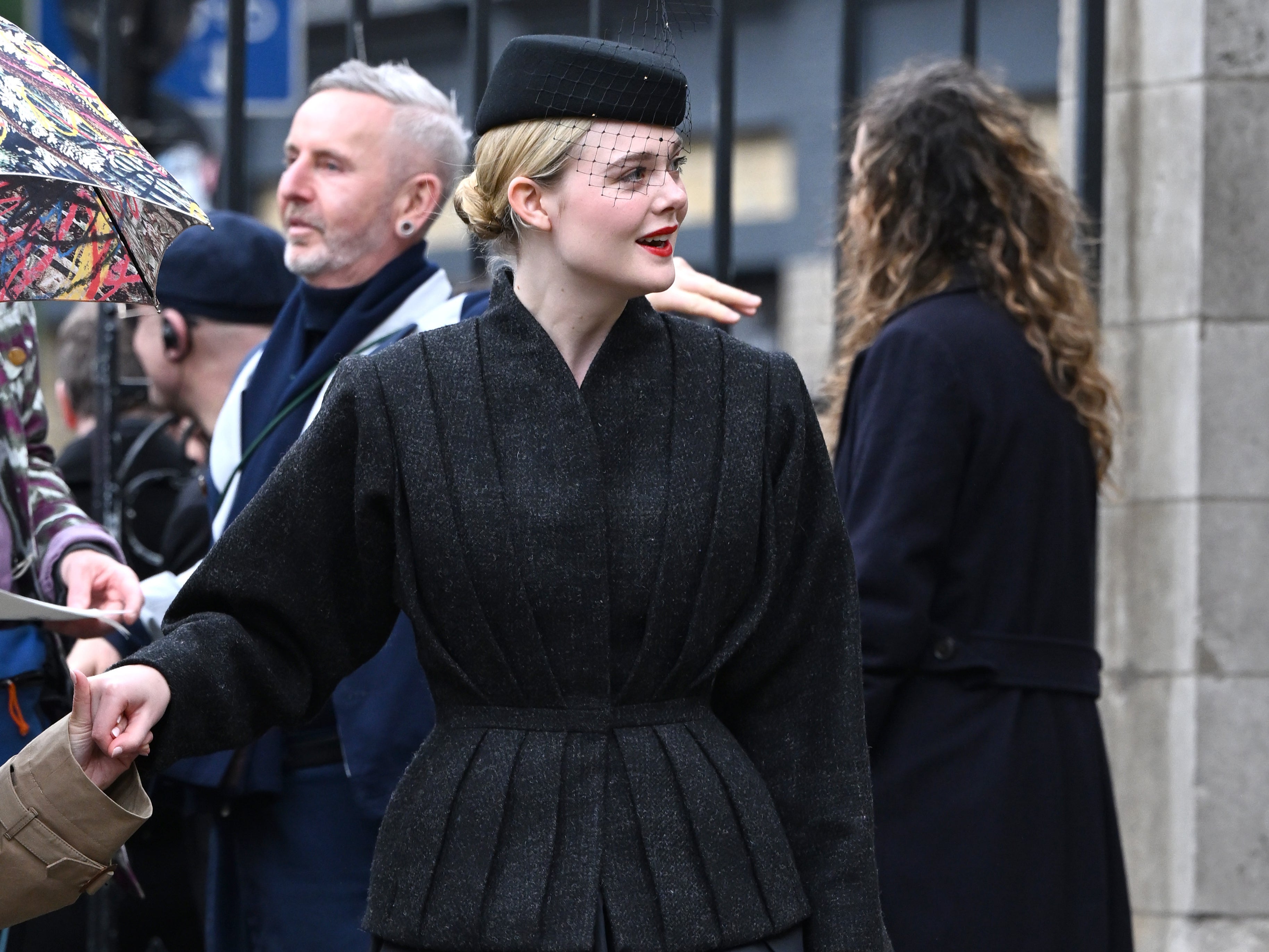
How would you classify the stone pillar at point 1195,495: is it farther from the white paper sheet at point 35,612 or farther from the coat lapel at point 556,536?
the white paper sheet at point 35,612

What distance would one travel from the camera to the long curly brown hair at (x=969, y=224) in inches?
139

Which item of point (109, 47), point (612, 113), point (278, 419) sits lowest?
point (278, 419)

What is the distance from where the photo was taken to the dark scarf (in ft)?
11.1

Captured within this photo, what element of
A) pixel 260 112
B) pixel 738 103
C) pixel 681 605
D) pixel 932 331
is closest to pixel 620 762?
pixel 681 605

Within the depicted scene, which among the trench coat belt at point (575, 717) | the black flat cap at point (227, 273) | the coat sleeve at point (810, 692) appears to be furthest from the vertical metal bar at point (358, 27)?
the trench coat belt at point (575, 717)

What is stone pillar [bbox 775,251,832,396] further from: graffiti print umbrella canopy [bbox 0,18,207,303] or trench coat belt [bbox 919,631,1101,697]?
graffiti print umbrella canopy [bbox 0,18,207,303]

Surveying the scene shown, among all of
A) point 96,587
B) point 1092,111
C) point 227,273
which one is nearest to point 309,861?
point 96,587

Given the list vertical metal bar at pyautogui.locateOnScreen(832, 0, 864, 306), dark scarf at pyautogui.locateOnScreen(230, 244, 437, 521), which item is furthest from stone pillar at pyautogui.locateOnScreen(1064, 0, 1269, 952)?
dark scarf at pyautogui.locateOnScreen(230, 244, 437, 521)

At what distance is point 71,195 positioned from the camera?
2727 millimetres

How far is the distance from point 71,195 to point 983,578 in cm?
163

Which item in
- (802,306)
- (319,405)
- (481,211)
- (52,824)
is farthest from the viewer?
(802,306)

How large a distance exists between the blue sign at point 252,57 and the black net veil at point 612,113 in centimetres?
438

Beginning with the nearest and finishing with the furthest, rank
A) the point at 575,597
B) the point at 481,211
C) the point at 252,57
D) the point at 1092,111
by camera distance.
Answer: the point at 575,597, the point at 481,211, the point at 1092,111, the point at 252,57

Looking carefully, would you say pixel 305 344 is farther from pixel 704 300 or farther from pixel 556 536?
pixel 556 536
